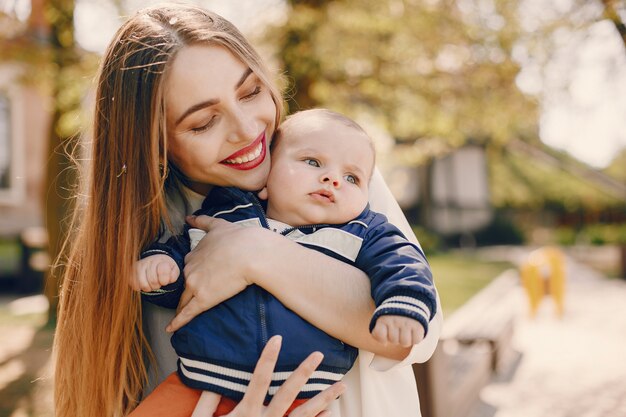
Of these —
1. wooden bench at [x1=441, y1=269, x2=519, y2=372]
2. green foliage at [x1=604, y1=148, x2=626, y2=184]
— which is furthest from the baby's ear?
green foliage at [x1=604, y1=148, x2=626, y2=184]

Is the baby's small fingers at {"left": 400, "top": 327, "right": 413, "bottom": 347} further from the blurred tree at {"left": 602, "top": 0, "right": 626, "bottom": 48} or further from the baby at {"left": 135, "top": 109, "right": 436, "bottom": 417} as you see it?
the blurred tree at {"left": 602, "top": 0, "right": 626, "bottom": 48}

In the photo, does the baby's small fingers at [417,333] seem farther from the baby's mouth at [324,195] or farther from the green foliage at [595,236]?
the green foliage at [595,236]

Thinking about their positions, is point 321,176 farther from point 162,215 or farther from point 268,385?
point 268,385

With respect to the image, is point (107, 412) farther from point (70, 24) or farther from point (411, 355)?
point (70, 24)

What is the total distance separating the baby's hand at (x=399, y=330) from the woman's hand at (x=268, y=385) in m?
0.18

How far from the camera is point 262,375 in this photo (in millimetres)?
1464

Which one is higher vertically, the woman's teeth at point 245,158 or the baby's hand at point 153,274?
the woman's teeth at point 245,158

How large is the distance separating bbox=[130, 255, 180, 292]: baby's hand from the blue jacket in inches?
1.7

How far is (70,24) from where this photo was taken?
24.3 feet

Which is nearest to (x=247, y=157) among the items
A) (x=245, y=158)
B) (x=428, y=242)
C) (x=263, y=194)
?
(x=245, y=158)

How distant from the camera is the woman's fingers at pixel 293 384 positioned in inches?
58.4

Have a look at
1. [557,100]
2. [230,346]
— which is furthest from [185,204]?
[557,100]

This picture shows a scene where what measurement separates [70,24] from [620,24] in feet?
19.1

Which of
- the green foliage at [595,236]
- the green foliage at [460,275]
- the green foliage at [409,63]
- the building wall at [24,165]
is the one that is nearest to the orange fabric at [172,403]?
the green foliage at [409,63]
